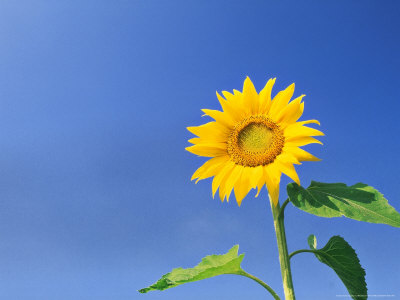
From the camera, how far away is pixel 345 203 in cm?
297

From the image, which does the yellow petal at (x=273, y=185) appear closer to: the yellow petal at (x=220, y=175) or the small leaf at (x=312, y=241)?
the yellow petal at (x=220, y=175)

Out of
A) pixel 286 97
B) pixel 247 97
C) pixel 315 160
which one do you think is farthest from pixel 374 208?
pixel 247 97

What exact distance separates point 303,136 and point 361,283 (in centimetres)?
131

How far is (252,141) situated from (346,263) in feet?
4.14

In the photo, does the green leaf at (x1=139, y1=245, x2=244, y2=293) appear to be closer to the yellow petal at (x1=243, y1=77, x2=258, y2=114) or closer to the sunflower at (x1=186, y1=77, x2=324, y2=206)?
the sunflower at (x1=186, y1=77, x2=324, y2=206)

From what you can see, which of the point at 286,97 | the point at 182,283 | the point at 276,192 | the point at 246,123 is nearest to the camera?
the point at 182,283

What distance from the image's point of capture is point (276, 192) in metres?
3.02

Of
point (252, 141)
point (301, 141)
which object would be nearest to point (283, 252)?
point (301, 141)

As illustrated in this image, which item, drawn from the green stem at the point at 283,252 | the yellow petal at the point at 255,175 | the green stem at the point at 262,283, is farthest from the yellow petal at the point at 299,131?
the green stem at the point at 262,283

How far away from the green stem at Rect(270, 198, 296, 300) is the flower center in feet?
1.47

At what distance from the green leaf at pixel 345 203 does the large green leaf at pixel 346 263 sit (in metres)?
0.48

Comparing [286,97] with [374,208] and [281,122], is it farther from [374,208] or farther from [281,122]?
[374,208]

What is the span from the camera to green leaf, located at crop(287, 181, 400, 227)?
9.46 feet

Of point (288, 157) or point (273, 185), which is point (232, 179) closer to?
point (273, 185)
